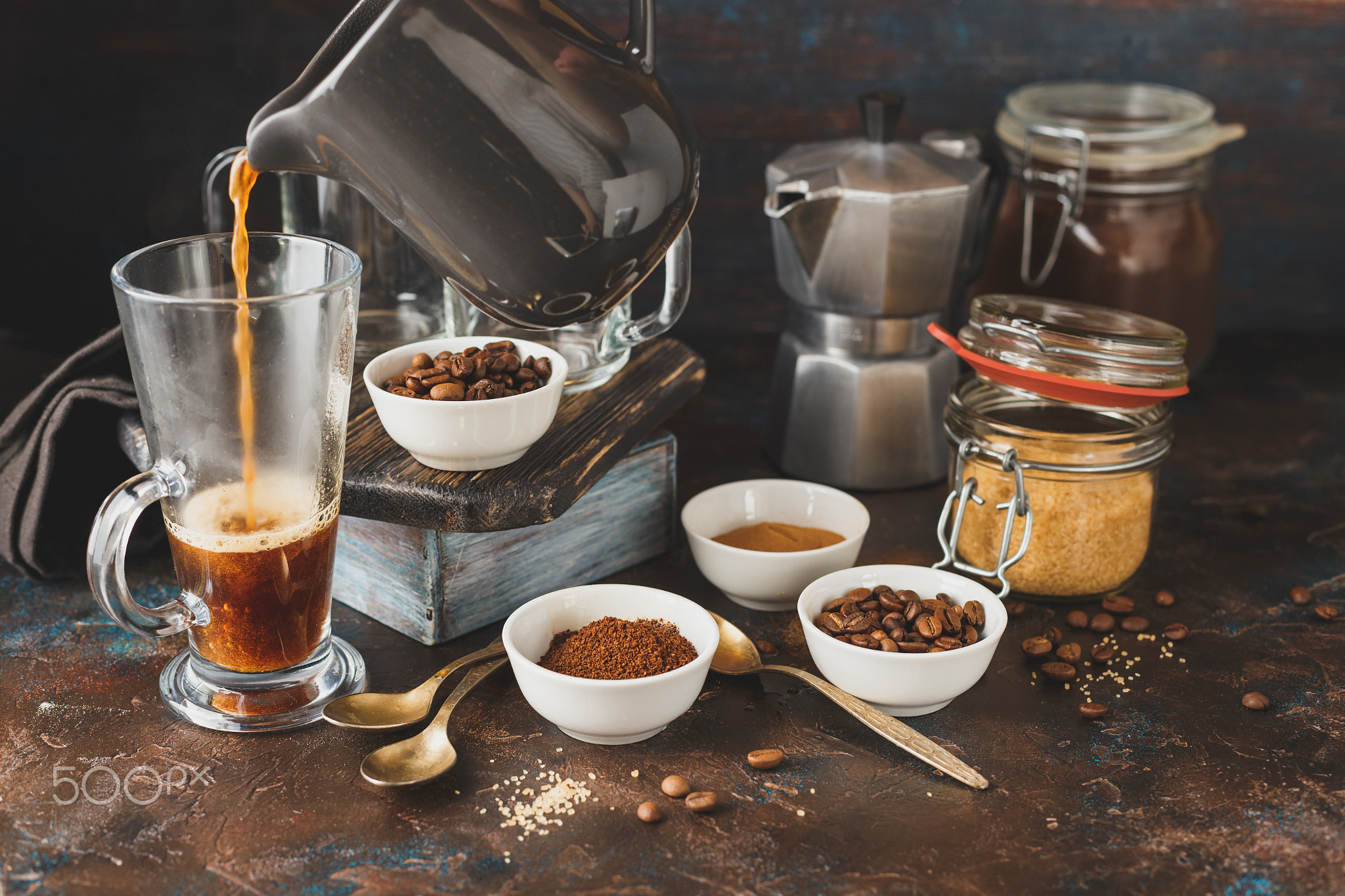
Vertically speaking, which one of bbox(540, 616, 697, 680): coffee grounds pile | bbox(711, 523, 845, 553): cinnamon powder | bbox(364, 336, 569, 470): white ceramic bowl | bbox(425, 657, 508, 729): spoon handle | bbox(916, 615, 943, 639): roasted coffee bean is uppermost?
bbox(364, 336, 569, 470): white ceramic bowl

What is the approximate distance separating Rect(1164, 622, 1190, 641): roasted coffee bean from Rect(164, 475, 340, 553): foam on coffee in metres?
0.62

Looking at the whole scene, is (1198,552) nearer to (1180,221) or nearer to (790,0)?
(1180,221)

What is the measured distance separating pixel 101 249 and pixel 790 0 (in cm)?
81

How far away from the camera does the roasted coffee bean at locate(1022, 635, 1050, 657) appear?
2.83 ft

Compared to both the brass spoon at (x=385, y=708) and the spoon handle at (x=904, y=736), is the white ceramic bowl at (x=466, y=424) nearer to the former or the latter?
the brass spoon at (x=385, y=708)

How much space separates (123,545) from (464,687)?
227mm

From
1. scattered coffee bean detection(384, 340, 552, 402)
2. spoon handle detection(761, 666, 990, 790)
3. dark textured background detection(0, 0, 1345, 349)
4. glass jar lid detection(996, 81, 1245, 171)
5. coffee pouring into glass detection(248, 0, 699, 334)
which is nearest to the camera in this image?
coffee pouring into glass detection(248, 0, 699, 334)

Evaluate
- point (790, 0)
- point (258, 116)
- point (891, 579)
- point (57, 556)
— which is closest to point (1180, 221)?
point (790, 0)

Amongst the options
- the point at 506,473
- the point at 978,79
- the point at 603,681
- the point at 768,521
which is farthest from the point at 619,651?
the point at 978,79

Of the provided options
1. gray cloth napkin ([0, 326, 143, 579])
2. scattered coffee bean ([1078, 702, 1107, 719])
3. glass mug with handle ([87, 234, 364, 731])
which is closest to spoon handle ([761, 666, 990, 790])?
scattered coffee bean ([1078, 702, 1107, 719])

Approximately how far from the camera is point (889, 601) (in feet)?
2.68

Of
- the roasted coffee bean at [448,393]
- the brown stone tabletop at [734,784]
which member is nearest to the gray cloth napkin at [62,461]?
the brown stone tabletop at [734,784]

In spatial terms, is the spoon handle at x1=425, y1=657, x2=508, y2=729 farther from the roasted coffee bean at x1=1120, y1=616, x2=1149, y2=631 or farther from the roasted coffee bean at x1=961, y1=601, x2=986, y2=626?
the roasted coffee bean at x1=1120, y1=616, x2=1149, y2=631

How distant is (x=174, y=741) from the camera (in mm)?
756
